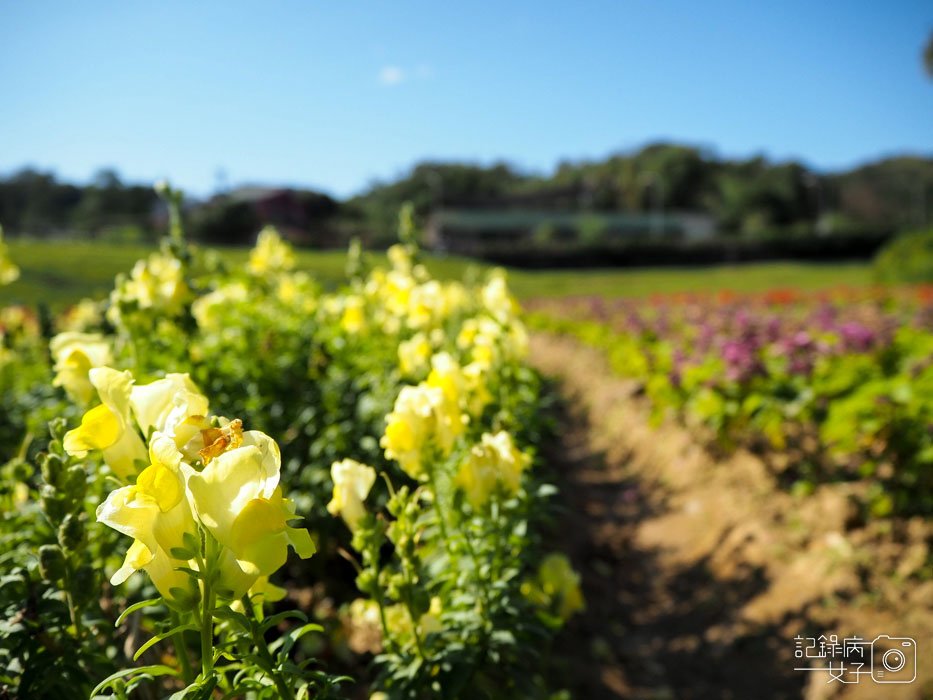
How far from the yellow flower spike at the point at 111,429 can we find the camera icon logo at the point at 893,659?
243cm

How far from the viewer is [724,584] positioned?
319 cm

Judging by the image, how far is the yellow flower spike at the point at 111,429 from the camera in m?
1.15

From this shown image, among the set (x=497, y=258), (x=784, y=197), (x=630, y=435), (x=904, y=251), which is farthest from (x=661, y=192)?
(x=630, y=435)

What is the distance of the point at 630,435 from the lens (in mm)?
5500

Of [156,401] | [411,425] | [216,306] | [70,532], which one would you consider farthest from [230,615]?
[216,306]

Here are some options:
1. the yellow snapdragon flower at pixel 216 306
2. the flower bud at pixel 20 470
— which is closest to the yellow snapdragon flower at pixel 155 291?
the yellow snapdragon flower at pixel 216 306

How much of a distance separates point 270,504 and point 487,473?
76 centimetres

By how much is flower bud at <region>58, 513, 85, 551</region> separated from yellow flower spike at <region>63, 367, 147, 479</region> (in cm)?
12

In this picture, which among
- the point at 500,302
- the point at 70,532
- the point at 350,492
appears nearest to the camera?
the point at 70,532

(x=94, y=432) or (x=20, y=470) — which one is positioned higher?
(x=94, y=432)

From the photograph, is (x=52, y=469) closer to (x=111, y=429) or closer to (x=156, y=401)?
(x=111, y=429)

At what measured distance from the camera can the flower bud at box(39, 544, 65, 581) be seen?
4.05 feet

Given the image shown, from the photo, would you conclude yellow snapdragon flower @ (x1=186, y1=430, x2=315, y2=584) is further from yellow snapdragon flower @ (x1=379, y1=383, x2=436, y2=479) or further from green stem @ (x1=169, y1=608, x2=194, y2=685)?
yellow snapdragon flower @ (x1=379, y1=383, x2=436, y2=479)

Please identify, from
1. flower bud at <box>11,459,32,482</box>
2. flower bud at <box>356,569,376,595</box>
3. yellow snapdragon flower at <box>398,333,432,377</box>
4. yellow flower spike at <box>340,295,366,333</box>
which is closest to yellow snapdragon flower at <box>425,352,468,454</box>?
flower bud at <box>356,569,376,595</box>
